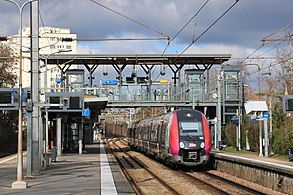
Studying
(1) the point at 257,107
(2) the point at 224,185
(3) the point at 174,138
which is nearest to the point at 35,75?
(3) the point at 174,138

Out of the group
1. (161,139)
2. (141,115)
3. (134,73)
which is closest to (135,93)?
(134,73)

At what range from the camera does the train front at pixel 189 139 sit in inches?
1008

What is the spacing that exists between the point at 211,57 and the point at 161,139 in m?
25.1

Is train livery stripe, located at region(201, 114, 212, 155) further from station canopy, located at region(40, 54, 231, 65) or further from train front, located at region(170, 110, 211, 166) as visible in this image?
station canopy, located at region(40, 54, 231, 65)

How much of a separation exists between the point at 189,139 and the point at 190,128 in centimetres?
66

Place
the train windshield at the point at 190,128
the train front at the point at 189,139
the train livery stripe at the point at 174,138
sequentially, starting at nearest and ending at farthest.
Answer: the train front at the point at 189,139 < the train livery stripe at the point at 174,138 < the train windshield at the point at 190,128

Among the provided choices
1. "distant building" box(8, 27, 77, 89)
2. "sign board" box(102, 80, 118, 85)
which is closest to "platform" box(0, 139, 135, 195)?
"distant building" box(8, 27, 77, 89)

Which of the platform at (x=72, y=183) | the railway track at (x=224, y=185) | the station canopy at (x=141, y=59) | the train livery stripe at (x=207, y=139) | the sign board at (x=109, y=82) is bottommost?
the railway track at (x=224, y=185)

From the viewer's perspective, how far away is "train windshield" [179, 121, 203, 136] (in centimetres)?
2608

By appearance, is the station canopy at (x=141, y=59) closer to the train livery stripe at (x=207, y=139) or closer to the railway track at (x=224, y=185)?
the train livery stripe at (x=207, y=139)

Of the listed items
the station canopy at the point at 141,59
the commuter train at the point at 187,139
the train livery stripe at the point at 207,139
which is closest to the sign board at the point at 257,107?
the commuter train at the point at 187,139

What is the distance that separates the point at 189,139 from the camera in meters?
25.8

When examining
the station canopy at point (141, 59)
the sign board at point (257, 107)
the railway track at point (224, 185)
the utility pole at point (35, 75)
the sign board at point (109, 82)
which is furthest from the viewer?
the sign board at point (109, 82)

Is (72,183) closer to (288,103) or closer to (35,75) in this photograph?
(35,75)
